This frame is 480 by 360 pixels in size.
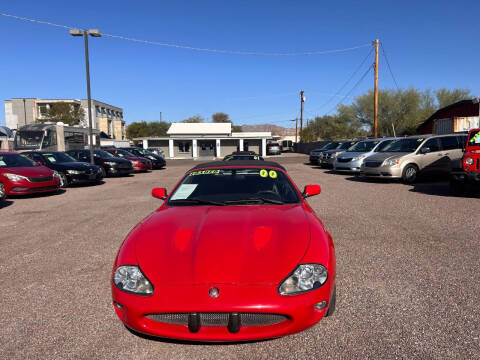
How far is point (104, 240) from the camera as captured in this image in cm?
555

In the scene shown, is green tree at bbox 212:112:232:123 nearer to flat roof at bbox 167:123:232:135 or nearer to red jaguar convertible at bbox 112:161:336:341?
flat roof at bbox 167:123:232:135

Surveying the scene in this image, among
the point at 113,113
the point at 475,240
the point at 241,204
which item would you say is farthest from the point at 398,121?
the point at 113,113

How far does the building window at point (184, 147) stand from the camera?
5041 cm

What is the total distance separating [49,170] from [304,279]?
36.1 ft

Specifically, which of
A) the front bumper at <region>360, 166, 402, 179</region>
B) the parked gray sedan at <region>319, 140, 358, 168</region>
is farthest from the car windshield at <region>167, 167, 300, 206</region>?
the parked gray sedan at <region>319, 140, 358, 168</region>

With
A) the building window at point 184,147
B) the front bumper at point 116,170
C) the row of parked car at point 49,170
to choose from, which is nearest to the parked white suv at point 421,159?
the row of parked car at point 49,170

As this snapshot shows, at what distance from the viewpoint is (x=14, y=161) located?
11039 millimetres

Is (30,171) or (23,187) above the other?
(30,171)

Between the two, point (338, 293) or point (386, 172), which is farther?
point (386, 172)

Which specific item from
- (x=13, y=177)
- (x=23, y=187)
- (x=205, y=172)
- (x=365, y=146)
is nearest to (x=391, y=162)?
(x=365, y=146)

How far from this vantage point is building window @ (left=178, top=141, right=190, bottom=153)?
50.4 metres

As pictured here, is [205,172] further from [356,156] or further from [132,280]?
[356,156]

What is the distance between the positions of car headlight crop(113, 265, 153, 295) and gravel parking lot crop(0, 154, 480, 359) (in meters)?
0.48

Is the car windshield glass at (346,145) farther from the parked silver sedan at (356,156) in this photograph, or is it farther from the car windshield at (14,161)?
the car windshield at (14,161)
